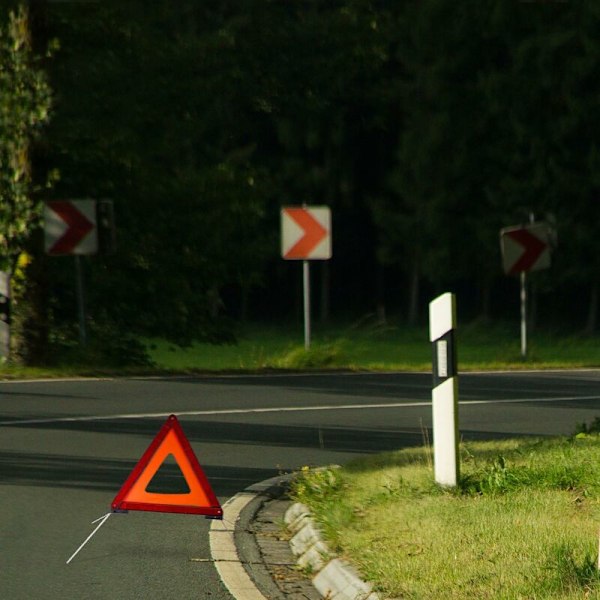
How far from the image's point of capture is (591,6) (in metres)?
49.7

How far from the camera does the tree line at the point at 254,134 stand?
2314 centimetres

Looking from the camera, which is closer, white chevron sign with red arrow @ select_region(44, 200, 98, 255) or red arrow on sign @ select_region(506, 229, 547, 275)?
white chevron sign with red arrow @ select_region(44, 200, 98, 255)

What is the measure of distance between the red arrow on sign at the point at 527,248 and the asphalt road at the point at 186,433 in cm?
322

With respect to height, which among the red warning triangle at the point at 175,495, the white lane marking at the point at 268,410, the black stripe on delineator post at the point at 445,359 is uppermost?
the black stripe on delineator post at the point at 445,359

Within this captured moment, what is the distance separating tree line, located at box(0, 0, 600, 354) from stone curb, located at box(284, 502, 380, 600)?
41.7 feet

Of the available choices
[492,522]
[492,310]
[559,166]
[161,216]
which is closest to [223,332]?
[161,216]

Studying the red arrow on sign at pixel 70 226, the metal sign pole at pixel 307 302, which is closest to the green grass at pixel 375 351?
the metal sign pole at pixel 307 302

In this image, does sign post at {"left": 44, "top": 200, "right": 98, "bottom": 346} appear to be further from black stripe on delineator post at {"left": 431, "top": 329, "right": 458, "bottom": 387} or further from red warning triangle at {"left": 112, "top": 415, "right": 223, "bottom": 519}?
red warning triangle at {"left": 112, "top": 415, "right": 223, "bottom": 519}

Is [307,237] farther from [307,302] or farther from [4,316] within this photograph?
[4,316]

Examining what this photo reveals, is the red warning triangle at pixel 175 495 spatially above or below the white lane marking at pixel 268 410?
above

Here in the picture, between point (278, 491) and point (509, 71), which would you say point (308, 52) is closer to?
point (278, 491)

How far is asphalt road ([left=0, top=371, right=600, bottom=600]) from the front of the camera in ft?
28.7

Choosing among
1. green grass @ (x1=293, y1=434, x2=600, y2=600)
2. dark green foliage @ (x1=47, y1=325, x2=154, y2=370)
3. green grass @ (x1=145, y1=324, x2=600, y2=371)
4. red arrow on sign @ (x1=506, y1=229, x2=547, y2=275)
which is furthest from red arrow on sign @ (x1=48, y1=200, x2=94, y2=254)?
green grass @ (x1=293, y1=434, x2=600, y2=600)

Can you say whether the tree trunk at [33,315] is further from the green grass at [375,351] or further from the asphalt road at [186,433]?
the asphalt road at [186,433]
